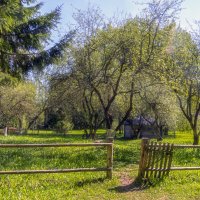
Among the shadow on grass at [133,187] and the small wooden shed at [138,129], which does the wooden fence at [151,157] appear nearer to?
the shadow on grass at [133,187]

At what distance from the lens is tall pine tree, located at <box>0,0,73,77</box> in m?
17.7

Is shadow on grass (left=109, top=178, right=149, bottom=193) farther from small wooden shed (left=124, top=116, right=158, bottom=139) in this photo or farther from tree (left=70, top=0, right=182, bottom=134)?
small wooden shed (left=124, top=116, right=158, bottom=139)

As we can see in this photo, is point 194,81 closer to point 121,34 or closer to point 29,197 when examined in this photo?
point 121,34

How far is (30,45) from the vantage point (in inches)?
712

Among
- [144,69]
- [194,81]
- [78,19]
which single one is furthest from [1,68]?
[194,81]

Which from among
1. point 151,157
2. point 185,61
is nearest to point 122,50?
point 185,61

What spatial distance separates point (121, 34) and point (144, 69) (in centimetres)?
259

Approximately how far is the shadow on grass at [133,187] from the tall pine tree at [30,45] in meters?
10.6

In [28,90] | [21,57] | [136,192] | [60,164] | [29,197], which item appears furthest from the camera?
[28,90]

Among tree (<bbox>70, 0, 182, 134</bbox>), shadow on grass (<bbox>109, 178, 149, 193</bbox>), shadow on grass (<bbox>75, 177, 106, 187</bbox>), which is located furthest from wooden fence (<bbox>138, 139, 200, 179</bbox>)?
tree (<bbox>70, 0, 182, 134</bbox>)

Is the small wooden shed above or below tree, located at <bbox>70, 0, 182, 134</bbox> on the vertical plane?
below

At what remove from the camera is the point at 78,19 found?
21609 mm

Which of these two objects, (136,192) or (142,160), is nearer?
(136,192)

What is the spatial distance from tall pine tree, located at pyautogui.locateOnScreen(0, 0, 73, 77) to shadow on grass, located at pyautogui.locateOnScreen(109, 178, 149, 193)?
10.6 metres
